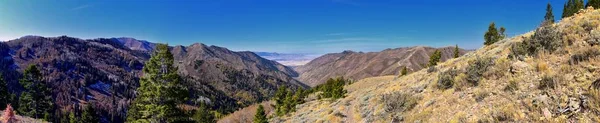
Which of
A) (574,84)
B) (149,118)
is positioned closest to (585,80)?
(574,84)

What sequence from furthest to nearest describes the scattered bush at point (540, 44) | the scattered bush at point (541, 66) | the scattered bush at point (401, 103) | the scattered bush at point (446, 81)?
the scattered bush at point (446, 81), the scattered bush at point (401, 103), the scattered bush at point (540, 44), the scattered bush at point (541, 66)

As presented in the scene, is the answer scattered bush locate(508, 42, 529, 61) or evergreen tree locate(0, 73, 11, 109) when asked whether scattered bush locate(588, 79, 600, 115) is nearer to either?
scattered bush locate(508, 42, 529, 61)

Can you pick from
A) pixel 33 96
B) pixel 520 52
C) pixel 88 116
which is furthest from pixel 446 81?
pixel 88 116

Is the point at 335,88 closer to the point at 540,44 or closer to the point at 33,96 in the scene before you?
the point at 540,44

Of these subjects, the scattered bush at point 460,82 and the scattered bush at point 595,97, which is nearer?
the scattered bush at point 595,97

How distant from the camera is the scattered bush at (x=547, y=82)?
9.69 metres

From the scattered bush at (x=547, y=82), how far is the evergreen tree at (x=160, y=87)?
21609 mm

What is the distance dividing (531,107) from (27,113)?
7062 centimetres

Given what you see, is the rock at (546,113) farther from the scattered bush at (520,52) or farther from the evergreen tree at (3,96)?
the evergreen tree at (3,96)

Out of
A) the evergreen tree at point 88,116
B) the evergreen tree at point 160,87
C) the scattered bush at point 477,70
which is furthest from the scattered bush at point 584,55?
the evergreen tree at point 88,116

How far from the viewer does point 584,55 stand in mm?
10555

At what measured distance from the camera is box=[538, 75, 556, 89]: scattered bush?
9.69 m

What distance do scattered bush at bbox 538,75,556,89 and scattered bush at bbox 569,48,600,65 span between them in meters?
1.45

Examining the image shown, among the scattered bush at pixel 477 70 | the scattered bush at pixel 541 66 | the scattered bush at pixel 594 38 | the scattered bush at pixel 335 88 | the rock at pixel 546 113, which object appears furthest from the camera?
the scattered bush at pixel 335 88
